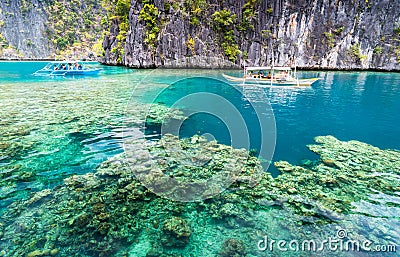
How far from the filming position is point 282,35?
2516 inches

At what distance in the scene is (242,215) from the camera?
6.52m

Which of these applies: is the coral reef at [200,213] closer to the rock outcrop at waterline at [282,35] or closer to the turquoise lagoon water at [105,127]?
the turquoise lagoon water at [105,127]

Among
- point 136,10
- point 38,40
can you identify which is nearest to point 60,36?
point 38,40

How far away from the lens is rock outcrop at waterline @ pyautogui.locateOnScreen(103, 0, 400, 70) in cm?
5697

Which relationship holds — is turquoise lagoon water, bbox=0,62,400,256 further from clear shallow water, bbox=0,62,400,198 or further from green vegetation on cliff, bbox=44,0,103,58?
green vegetation on cliff, bbox=44,0,103,58

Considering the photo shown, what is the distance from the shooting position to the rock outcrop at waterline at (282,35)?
57.0m

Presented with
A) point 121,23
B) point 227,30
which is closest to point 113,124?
point 227,30

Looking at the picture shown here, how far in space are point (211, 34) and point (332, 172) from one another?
58.1 meters

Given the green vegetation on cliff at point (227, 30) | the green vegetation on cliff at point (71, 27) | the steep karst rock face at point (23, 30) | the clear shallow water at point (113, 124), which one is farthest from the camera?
the green vegetation on cliff at point (71, 27)

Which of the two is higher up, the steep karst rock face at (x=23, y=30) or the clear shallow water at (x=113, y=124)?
the steep karst rock face at (x=23, y=30)

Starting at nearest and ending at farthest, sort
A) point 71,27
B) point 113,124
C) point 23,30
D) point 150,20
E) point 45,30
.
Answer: point 113,124 → point 150,20 → point 23,30 → point 45,30 → point 71,27

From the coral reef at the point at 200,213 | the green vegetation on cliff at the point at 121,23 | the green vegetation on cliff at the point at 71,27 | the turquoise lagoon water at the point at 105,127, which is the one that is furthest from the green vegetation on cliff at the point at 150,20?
the green vegetation on cliff at the point at 71,27

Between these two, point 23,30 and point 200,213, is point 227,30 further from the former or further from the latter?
point 23,30

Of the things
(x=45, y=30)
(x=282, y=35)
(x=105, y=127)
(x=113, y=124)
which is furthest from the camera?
(x=45, y=30)
